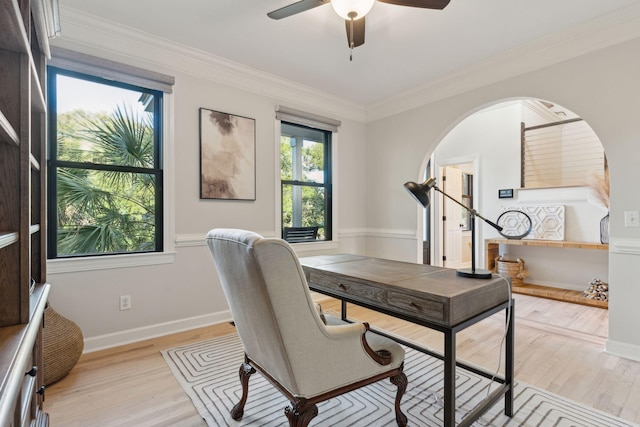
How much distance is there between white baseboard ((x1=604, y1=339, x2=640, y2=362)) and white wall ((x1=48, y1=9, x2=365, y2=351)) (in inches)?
109

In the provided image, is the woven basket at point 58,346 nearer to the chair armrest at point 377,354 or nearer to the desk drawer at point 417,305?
the chair armrest at point 377,354

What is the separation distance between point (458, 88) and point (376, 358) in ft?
10.00

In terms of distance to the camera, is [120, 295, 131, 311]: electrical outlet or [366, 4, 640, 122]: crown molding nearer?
[366, 4, 640, 122]: crown molding

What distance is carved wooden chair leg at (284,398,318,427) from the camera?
1271 millimetres

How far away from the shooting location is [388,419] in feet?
5.52

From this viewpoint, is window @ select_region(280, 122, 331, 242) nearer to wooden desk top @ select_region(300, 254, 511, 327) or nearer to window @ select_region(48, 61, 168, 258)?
window @ select_region(48, 61, 168, 258)

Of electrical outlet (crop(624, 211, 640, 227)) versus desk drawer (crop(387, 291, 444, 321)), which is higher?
electrical outlet (crop(624, 211, 640, 227))

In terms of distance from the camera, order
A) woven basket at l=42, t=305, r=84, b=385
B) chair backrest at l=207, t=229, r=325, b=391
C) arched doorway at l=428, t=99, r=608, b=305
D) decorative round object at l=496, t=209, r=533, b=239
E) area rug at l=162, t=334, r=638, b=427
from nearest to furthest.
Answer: chair backrest at l=207, t=229, r=325, b=391
area rug at l=162, t=334, r=638, b=427
woven basket at l=42, t=305, r=84, b=385
arched doorway at l=428, t=99, r=608, b=305
decorative round object at l=496, t=209, r=533, b=239

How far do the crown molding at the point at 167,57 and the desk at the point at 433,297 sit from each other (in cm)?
224

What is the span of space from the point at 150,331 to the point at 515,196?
5.17 metres

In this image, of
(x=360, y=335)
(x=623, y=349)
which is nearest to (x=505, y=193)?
(x=623, y=349)

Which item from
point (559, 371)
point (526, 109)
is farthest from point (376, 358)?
point (526, 109)

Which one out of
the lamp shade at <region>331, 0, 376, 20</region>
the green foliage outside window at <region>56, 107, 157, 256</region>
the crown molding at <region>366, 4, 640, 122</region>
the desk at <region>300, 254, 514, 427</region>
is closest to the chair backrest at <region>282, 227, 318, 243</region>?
the green foliage outside window at <region>56, 107, 157, 256</region>

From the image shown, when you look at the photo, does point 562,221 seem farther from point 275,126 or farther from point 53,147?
point 53,147
